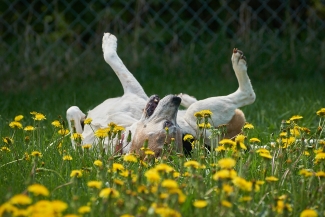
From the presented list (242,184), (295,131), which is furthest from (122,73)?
(242,184)

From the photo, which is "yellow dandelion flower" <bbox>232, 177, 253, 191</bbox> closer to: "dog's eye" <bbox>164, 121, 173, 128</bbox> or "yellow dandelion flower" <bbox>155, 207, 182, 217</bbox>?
"yellow dandelion flower" <bbox>155, 207, 182, 217</bbox>

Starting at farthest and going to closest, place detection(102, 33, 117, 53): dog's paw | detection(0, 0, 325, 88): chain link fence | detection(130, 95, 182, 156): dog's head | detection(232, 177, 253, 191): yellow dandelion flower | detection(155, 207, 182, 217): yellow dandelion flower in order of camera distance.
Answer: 1. detection(0, 0, 325, 88): chain link fence
2. detection(102, 33, 117, 53): dog's paw
3. detection(130, 95, 182, 156): dog's head
4. detection(232, 177, 253, 191): yellow dandelion flower
5. detection(155, 207, 182, 217): yellow dandelion flower

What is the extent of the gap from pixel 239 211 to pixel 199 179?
0.63ft

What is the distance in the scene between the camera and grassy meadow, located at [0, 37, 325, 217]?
1.98 metres

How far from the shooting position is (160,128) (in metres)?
3.37

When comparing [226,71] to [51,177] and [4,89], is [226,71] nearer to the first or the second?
[4,89]

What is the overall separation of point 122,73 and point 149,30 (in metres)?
3.04

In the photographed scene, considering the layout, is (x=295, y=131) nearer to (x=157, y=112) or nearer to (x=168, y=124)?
(x=168, y=124)

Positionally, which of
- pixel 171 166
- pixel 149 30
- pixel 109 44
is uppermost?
pixel 149 30

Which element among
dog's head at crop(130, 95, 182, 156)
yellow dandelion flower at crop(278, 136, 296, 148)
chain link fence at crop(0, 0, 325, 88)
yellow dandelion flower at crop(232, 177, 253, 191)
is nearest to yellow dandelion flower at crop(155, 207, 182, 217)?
yellow dandelion flower at crop(232, 177, 253, 191)

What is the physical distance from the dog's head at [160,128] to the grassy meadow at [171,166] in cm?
19

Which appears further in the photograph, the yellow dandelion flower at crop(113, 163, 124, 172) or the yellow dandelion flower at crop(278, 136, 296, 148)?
the yellow dandelion flower at crop(278, 136, 296, 148)

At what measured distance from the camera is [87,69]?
6953 millimetres

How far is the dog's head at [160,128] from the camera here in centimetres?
334
